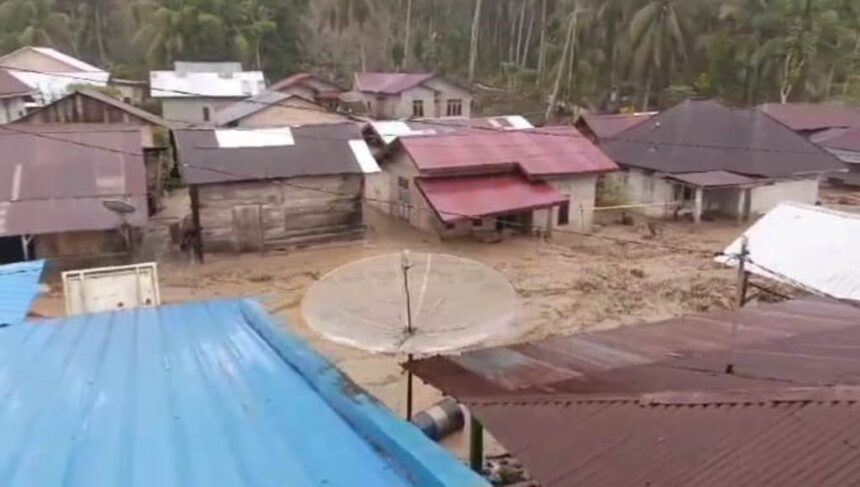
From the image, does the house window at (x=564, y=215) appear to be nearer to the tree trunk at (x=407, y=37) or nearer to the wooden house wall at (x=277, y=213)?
the wooden house wall at (x=277, y=213)

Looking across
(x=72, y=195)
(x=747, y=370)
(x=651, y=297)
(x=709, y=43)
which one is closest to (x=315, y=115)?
(x=72, y=195)

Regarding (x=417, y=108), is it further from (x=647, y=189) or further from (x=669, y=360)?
(x=669, y=360)

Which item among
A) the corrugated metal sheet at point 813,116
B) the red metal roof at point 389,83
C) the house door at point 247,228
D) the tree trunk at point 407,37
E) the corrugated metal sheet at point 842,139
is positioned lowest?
the house door at point 247,228

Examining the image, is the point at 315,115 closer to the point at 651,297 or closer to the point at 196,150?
the point at 196,150

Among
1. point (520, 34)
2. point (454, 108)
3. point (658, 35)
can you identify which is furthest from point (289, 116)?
point (520, 34)

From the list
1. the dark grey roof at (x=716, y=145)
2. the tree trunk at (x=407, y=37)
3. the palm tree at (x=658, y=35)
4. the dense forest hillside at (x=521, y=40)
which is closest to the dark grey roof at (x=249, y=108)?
the dark grey roof at (x=716, y=145)

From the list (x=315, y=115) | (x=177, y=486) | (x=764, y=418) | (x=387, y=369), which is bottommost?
(x=387, y=369)
